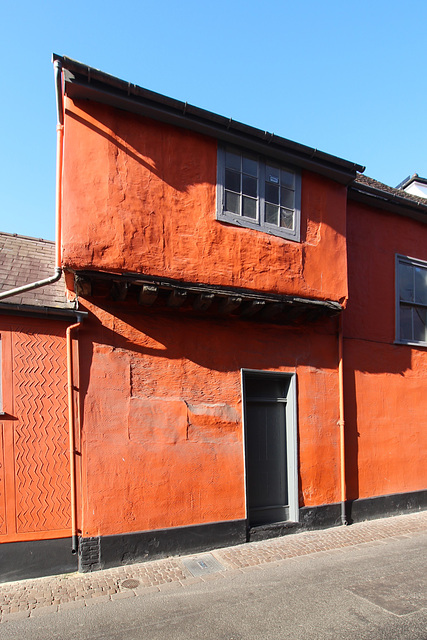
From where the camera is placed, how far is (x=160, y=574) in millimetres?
5777

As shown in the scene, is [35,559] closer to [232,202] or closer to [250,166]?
[232,202]

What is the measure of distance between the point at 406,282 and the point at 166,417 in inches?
239

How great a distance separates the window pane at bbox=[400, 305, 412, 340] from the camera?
31.4ft

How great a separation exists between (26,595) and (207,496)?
2602 millimetres

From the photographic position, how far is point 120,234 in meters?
6.42

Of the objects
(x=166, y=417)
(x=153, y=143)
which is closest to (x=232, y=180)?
(x=153, y=143)

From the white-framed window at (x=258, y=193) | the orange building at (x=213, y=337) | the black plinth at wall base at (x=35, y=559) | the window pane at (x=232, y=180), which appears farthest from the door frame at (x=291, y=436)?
the black plinth at wall base at (x=35, y=559)

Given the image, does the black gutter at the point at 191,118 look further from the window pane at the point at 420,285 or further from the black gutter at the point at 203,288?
the window pane at the point at 420,285

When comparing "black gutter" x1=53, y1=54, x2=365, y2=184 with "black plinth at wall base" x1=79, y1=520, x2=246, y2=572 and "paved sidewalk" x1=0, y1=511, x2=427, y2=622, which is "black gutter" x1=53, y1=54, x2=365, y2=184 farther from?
"paved sidewalk" x1=0, y1=511, x2=427, y2=622

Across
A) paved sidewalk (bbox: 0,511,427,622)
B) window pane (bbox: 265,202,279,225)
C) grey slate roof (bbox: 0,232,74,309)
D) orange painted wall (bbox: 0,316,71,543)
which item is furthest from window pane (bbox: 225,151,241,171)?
paved sidewalk (bbox: 0,511,427,622)

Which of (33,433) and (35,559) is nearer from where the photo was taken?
(35,559)

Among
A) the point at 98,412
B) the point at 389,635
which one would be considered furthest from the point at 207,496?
the point at 389,635

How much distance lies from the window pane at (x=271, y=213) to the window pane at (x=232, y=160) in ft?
2.56

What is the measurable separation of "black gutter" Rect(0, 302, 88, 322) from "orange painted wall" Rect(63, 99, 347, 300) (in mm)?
615
